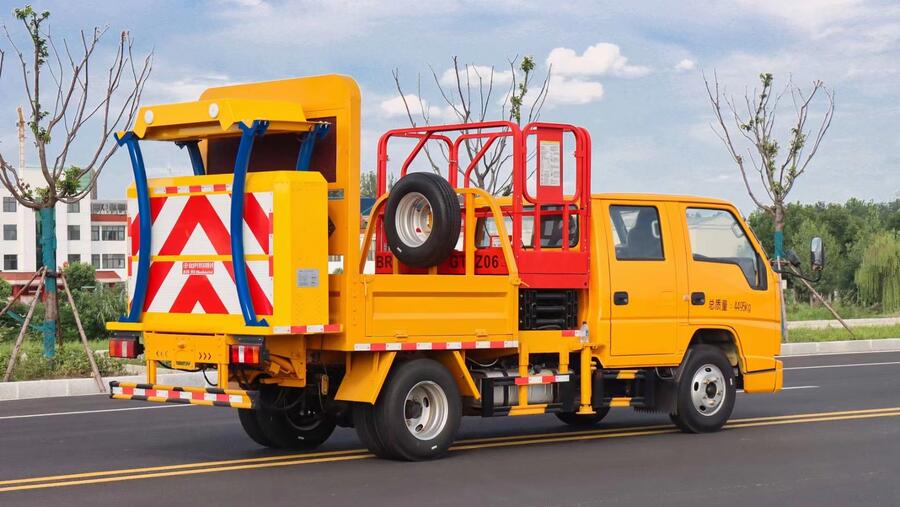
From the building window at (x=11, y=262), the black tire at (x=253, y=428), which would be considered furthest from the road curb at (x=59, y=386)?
the building window at (x=11, y=262)

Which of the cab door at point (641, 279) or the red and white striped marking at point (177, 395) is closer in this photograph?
the red and white striped marking at point (177, 395)

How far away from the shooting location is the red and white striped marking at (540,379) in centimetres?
1128

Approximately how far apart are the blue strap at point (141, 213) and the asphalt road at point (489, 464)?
4.68 feet

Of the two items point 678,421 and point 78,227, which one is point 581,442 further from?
point 78,227

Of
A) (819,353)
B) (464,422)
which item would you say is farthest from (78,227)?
(464,422)

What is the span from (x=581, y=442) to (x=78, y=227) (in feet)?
400

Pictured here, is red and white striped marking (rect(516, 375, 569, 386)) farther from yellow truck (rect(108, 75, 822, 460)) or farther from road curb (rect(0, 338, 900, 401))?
road curb (rect(0, 338, 900, 401))

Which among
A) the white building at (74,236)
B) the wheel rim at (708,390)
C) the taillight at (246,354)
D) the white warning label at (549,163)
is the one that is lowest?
the wheel rim at (708,390)

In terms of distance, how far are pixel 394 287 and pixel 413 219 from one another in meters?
1.51

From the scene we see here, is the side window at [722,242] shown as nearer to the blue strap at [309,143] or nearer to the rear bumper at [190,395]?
the blue strap at [309,143]

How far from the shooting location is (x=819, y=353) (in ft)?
87.3

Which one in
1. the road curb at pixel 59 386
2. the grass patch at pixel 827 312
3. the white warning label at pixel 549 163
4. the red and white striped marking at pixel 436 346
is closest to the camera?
the red and white striped marking at pixel 436 346

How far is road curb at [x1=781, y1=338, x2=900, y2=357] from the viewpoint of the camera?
26.4 metres

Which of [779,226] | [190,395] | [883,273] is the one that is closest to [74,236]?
[883,273]
